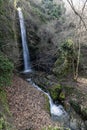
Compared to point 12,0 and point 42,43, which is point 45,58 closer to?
point 42,43

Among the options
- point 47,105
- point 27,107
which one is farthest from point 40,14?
point 27,107

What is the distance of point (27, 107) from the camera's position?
12680 mm

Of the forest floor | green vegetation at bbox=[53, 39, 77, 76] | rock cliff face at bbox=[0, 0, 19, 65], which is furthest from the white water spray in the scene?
rock cliff face at bbox=[0, 0, 19, 65]

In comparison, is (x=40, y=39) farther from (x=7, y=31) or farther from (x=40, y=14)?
(x=7, y=31)

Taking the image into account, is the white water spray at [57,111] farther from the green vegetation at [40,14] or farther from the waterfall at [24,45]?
the green vegetation at [40,14]

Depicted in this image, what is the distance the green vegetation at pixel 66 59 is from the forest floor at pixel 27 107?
3.73 meters

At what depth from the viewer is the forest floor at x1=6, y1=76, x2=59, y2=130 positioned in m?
11.1

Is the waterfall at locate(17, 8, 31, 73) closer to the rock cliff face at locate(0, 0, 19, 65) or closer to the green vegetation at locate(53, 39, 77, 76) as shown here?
the rock cliff face at locate(0, 0, 19, 65)

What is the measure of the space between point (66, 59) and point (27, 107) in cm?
706

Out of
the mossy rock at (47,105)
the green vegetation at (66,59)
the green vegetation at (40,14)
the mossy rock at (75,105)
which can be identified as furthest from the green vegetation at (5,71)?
the green vegetation at (40,14)

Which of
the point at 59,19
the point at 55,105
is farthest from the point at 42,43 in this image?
the point at 55,105

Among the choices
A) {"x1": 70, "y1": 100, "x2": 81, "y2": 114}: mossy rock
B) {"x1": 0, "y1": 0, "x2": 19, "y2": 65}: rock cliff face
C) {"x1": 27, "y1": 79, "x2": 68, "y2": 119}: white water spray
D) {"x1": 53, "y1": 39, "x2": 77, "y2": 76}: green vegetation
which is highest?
{"x1": 0, "y1": 0, "x2": 19, "y2": 65}: rock cliff face

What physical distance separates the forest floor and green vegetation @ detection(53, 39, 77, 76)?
12.2ft

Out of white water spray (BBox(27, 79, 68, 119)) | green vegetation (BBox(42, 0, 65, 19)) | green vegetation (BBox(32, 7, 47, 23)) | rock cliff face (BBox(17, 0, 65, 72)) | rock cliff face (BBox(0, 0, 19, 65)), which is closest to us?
white water spray (BBox(27, 79, 68, 119))
